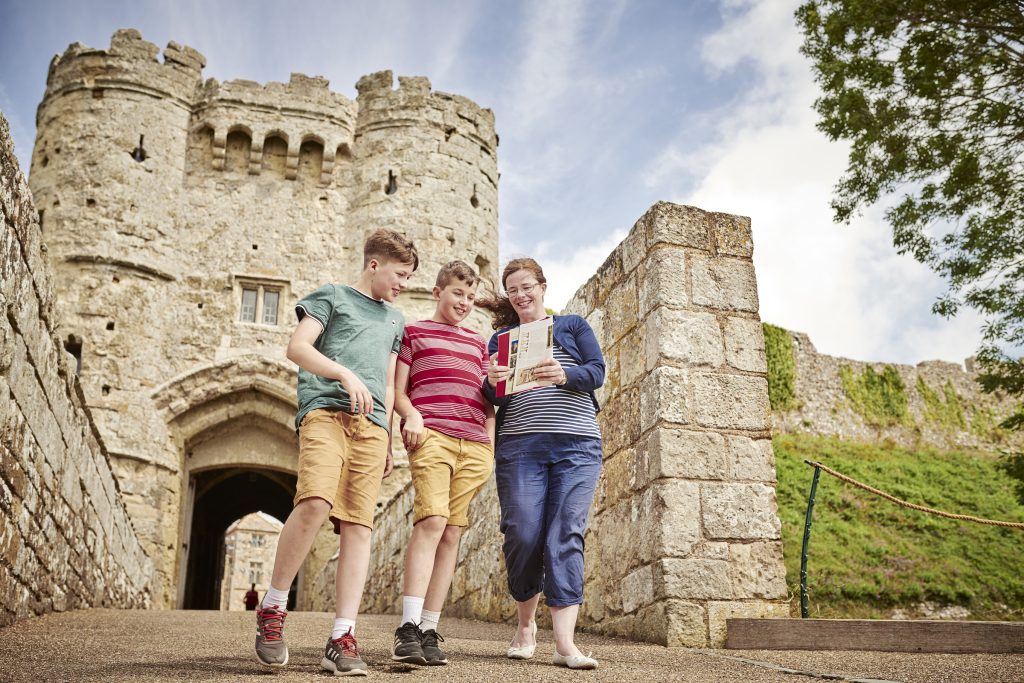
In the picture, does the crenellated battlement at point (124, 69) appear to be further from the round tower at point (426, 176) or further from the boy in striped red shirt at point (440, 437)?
the boy in striped red shirt at point (440, 437)

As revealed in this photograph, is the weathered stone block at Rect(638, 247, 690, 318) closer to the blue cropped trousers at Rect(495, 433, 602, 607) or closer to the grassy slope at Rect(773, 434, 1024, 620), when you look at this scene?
the blue cropped trousers at Rect(495, 433, 602, 607)

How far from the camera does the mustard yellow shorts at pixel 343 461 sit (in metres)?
2.83

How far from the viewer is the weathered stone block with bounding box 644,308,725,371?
421 cm

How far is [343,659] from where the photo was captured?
103 inches

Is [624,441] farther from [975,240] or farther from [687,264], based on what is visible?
[975,240]

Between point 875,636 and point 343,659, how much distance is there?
2.26 m

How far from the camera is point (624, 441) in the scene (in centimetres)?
448

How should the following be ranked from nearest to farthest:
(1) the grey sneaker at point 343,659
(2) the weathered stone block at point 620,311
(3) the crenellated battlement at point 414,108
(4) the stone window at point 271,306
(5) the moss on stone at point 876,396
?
1. (1) the grey sneaker at point 343,659
2. (2) the weathered stone block at point 620,311
3. (4) the stone window at point 271,306
4. (3) the crenellated battlement at point 414,108
5. (5) the moss on stone at point 876,396

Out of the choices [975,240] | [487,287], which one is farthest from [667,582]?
[487,287]

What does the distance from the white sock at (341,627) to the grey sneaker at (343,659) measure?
0.4 inches

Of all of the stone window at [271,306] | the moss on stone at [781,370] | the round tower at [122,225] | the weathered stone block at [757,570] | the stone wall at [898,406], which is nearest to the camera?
the weathered stone block at [757,570]

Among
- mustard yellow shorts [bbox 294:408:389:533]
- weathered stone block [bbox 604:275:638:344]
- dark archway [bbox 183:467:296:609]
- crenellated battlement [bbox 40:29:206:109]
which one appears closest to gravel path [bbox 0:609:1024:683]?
mustard yellow shorts [bbox 294:408:389:533]

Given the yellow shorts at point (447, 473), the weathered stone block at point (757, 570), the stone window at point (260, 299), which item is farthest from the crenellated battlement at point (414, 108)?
the yellow shorts at point (447, 473)

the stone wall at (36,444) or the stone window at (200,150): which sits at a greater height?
the stone window at (200,150)
